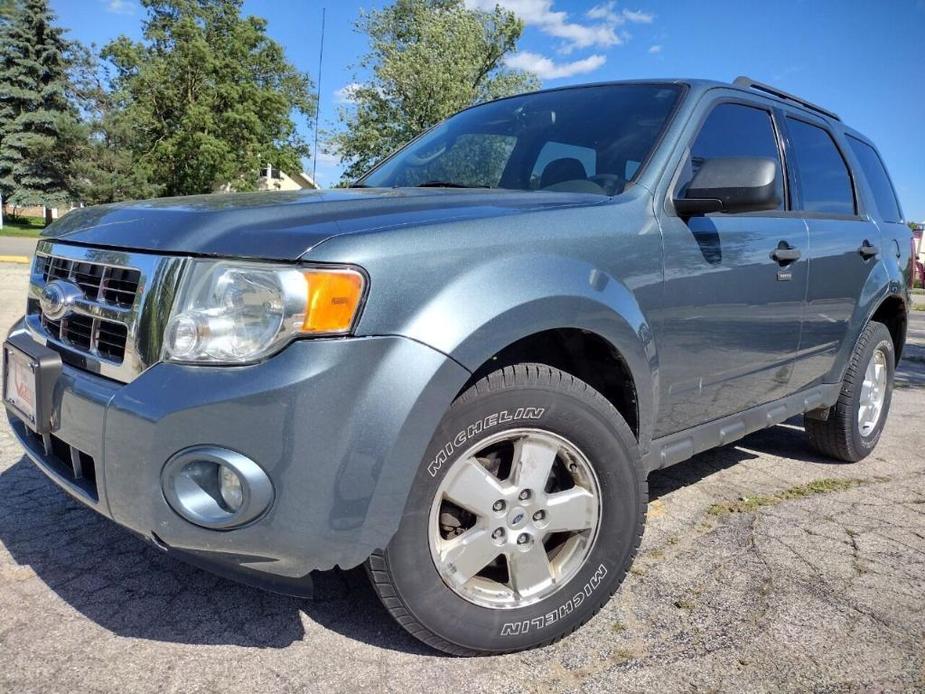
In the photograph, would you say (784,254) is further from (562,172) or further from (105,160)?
(105,160)

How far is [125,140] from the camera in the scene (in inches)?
1561

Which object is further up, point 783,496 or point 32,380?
point 32,380

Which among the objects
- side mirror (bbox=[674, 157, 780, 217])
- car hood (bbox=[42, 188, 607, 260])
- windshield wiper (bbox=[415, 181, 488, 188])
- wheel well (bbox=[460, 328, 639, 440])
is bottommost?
wheel well (bbox=[460, 328, 639, 440])

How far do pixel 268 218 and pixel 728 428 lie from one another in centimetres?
202

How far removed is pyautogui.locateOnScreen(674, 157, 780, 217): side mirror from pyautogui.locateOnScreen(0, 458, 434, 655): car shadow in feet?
5.58

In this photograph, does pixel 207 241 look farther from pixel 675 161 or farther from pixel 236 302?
pixel 675 161

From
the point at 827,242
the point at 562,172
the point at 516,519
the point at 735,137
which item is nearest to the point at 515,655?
the point at 516,519

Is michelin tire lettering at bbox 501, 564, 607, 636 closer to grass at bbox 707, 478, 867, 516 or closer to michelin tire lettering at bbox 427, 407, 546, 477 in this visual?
michelin tire lettering at bbox 427, 407, 546, 477

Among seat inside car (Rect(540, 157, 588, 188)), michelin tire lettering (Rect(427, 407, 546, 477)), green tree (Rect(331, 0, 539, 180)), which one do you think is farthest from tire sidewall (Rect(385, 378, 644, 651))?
green tree (Rect(331, 0, 539, 180))

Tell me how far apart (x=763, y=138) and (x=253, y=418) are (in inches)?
105

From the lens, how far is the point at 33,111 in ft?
123

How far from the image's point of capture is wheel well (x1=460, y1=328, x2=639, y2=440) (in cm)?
216

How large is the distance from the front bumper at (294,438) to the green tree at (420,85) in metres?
22.8

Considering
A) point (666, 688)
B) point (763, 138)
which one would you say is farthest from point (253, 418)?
point (763, 138)
